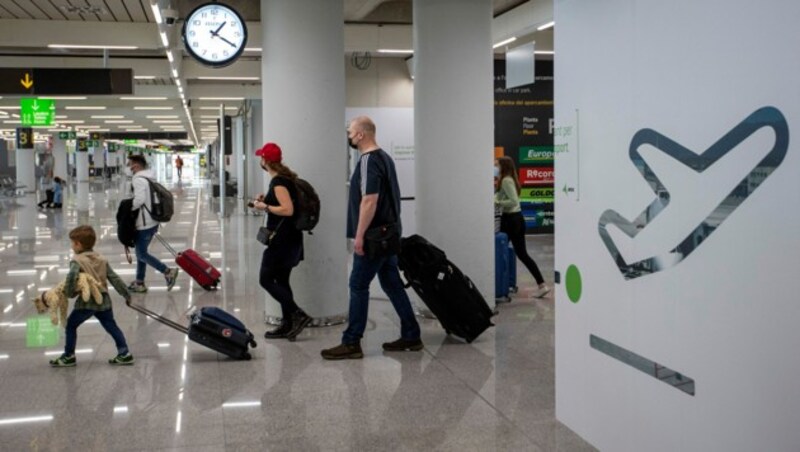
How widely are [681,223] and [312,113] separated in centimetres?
487

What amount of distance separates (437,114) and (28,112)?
22.1 metres

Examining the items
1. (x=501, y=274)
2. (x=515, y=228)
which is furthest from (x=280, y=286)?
(x=515, y=228)

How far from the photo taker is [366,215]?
19.9 feet

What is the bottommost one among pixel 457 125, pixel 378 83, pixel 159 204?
pixel 159 204

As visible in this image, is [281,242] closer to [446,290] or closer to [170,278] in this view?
[446,290]

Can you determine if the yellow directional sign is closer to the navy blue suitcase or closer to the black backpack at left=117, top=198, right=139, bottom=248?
the black backpack at left=117, top=198, right=139, bottom=248

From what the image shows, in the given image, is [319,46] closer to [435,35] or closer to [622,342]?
[435,35]

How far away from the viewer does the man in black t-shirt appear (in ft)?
20.0

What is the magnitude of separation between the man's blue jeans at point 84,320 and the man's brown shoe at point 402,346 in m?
2.02

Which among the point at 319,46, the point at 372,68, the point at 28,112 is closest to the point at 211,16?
the point at 319,46

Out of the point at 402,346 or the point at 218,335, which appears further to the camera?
the point at 402,346

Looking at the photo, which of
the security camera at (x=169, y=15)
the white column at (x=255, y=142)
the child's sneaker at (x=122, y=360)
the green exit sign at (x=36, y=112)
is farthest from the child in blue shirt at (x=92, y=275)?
the green exit sign at (x=36, y=112)

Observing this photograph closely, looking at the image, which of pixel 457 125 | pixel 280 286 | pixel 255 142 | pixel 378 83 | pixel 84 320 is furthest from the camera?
pixel 255 142

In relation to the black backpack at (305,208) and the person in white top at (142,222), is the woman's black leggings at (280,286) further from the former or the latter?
the person in white top at (142,222)
